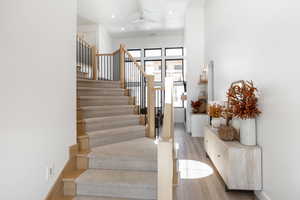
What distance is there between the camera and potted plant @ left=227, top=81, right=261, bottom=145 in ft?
7.97

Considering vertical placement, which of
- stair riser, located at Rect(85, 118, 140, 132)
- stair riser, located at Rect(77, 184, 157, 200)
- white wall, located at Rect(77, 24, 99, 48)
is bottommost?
stair riser, located at Rect(77, 184, 157, 200)

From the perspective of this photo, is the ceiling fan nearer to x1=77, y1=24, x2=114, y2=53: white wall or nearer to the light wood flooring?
x1=77, y1=24, x2=114, y2=53: white wall

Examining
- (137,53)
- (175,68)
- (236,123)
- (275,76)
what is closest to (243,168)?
(236,123)

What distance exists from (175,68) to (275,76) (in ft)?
25.1

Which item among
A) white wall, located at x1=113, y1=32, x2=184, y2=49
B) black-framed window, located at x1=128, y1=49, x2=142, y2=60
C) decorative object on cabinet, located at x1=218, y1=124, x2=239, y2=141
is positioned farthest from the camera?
black-framed window, located at x1=128, y1=49, x2=142, y2=60

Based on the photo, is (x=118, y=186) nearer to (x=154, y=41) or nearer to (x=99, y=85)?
(x=99, y=85)

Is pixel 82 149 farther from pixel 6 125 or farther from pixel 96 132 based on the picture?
pixel 6 125

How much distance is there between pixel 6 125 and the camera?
154cm

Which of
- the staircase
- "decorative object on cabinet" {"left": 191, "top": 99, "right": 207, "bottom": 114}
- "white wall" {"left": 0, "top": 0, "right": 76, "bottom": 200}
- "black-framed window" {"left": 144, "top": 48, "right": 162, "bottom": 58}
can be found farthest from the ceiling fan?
"white wall" {"left": 0, "top": 0, "right": 76, "bottom": 200}

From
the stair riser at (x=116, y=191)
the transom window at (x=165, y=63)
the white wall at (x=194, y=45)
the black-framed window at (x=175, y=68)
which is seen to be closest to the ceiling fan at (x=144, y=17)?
the white wall at (x=194, y=45)

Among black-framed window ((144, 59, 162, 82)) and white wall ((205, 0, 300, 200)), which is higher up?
black-framed window ((144, 59, 162, 82))

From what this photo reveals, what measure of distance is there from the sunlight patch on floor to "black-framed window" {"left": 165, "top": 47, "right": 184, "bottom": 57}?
6.91 meters

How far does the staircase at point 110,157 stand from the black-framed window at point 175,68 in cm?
562

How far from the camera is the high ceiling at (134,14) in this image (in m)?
6.34
